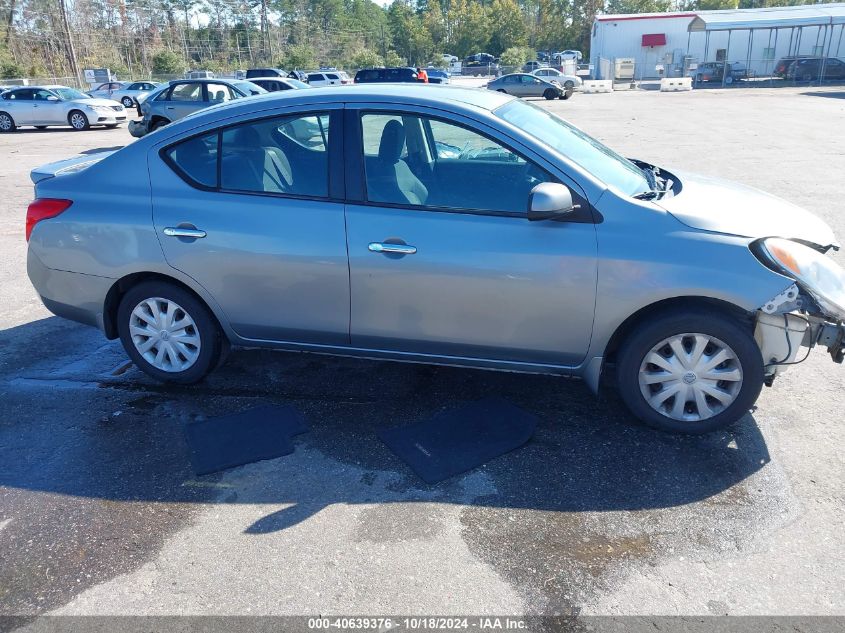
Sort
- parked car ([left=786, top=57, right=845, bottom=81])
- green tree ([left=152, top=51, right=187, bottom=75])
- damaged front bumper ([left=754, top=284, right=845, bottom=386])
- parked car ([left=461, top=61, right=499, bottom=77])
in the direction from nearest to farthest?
damaged front bumper ([left=754, top=284, right=845, bottom=386]) < parked car ([left=786, top=57, right=845, bottom=81]) < green tree ([left=152, top=51, right=187, bottom=75]) < parked car ([left=461, top=61, right=499, bottom=77])

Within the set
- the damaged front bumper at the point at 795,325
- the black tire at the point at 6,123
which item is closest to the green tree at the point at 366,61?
the black tire at the point at 6,123

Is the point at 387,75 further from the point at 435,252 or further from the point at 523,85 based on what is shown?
the point at 435,252

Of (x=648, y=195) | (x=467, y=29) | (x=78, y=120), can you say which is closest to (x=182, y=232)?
(x=648, y=195)

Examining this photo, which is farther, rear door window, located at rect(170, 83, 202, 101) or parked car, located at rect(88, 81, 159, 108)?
parked car, located at rect(88, 81, 159, 108)

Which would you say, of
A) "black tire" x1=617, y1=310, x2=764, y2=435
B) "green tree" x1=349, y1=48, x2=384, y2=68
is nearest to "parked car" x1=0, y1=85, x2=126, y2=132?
"black tire" x1=617, y1=310, x2=764, y2=435

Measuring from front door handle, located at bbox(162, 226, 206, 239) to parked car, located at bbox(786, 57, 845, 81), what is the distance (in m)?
48.3

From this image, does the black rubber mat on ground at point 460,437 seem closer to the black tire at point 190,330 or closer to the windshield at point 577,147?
the black tire at point 190,330

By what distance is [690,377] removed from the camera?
3.67 metres

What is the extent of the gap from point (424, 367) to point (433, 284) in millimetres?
1048

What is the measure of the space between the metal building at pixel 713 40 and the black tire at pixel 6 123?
131ft

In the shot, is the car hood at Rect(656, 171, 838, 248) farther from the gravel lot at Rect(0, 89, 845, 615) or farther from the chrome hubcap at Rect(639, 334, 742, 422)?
the gravel lot at Rect(0, 89, 845, 615)

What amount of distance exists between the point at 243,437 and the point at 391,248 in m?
1.34

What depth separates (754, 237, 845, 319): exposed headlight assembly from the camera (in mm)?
3473

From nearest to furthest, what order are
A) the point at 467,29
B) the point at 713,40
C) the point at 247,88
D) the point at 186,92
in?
the point at 186,92 < the point at 247,88 < the point at 713,40 < the point at 467,29
